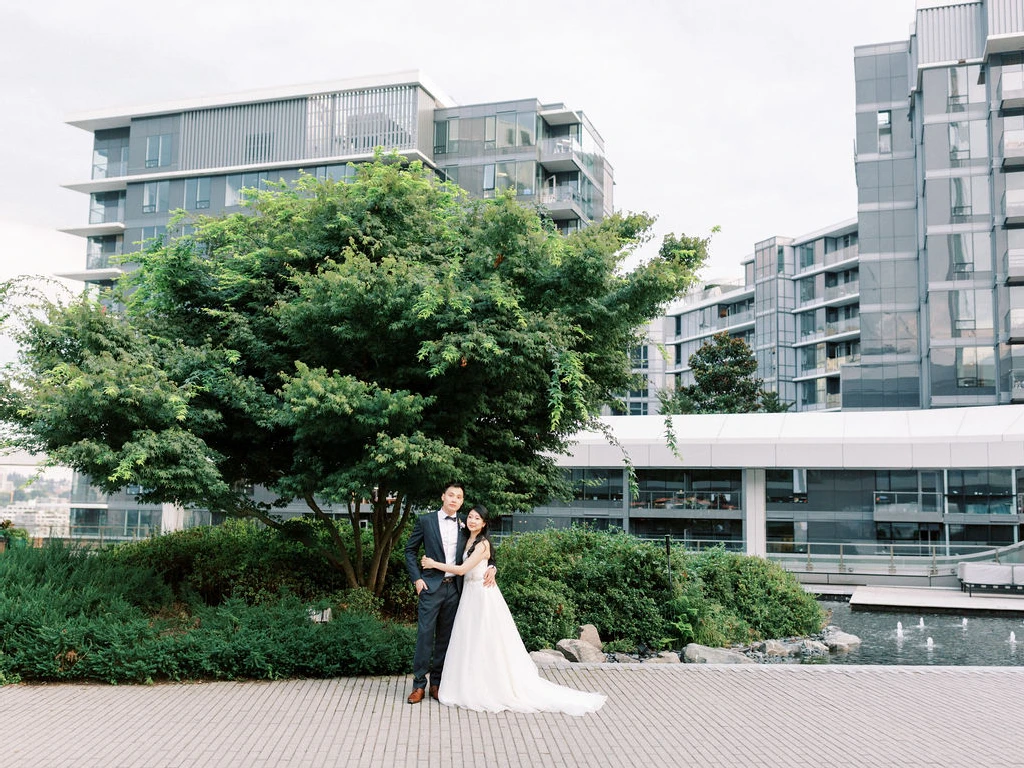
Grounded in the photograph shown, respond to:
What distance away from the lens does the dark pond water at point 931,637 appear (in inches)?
558

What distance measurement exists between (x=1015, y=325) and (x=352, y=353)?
116 feet

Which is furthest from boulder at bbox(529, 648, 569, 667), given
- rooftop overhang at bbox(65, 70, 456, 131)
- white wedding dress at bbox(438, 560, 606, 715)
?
rooftop overhang at bbox(65, 70, 456, 131)

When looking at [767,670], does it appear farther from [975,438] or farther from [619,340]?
[975,438]

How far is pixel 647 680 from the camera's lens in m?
9.62

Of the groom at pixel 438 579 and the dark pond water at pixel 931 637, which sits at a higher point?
the groom at pixel 438 579

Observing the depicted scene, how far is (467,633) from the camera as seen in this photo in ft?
27.8

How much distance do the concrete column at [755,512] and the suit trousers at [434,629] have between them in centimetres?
1953

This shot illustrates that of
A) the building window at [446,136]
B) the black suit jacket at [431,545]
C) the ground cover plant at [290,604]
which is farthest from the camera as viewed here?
the building window at [446,136]

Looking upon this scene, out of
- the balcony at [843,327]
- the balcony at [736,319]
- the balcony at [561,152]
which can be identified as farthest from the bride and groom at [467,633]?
the balcony at [736,319]

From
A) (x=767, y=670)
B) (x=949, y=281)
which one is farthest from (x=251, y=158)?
(x=767, y=670)

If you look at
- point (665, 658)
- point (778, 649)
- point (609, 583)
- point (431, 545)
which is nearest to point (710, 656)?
point (665, 658)

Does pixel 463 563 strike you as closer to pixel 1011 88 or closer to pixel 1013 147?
pixel 1013 147

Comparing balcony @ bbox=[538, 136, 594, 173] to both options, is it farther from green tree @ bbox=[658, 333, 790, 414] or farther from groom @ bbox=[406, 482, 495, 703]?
groom @ bbox=[406, 482, 495, 703]

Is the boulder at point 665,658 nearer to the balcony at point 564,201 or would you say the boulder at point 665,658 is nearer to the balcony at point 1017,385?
the balcony at point 1017,385
